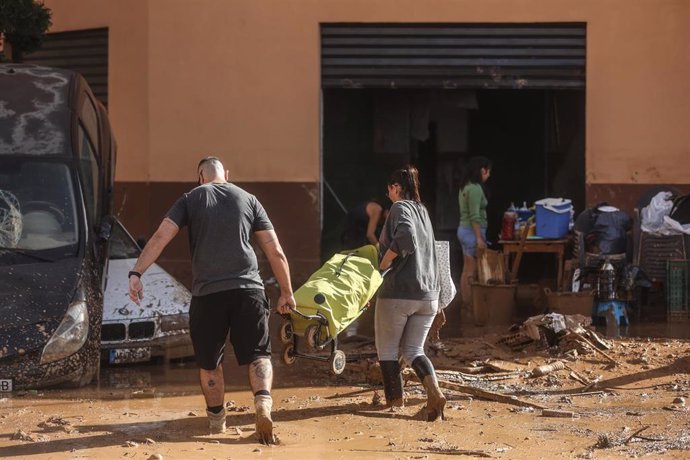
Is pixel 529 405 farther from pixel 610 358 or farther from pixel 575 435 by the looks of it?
pixel 610 358

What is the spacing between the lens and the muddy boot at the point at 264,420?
7.51m

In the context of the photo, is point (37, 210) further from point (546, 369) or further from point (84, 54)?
point (84, 54)

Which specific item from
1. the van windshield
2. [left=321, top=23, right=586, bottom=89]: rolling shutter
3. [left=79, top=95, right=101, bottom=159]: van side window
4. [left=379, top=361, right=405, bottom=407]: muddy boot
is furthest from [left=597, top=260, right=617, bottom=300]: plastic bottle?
the van windshield

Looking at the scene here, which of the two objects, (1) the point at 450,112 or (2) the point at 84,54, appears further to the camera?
(1) the point at 450,112

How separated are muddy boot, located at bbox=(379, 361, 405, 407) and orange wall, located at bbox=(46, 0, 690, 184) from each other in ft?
24.3

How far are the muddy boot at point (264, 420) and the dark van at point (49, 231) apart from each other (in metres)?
2.31

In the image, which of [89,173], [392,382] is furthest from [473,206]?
[392,382]

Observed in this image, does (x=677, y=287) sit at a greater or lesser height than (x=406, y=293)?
lesser

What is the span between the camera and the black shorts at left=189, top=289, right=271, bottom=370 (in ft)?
25.3

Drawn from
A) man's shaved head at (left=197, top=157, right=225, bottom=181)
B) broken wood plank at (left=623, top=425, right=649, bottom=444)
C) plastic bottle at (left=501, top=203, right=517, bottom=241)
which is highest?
man's shaved head at (left=197, top=157, right=225, bottom=181)

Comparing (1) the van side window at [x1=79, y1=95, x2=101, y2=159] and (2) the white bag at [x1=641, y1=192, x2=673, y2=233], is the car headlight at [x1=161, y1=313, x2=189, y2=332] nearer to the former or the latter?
(1) the van side window at [x1=79, y1=95, x2=101, y2=159]

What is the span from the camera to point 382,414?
8.52 meters

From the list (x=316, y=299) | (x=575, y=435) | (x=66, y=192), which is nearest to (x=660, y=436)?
(x=575, y=435)

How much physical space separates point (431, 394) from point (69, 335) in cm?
295
